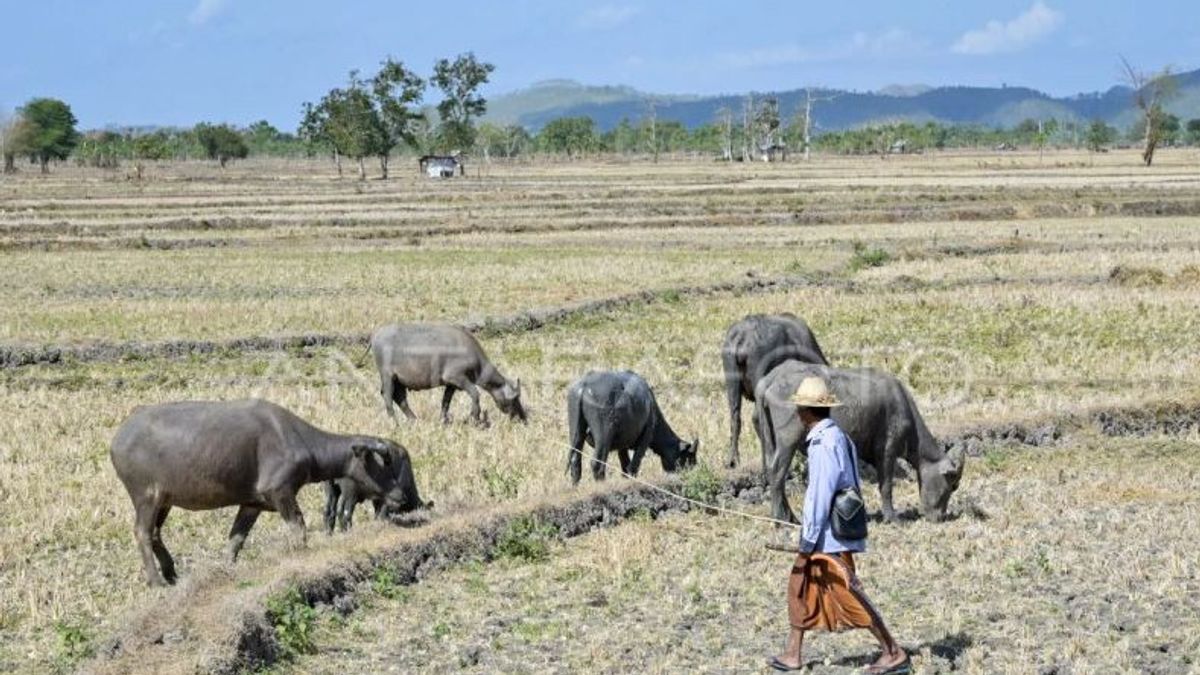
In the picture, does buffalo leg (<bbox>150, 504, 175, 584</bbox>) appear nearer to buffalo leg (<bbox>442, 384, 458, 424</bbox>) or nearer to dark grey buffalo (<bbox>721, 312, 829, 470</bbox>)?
dark grey buffalo (<bbox>721, 312, 829, 470</bbox>)

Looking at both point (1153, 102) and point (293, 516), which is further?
point (1153, 102)

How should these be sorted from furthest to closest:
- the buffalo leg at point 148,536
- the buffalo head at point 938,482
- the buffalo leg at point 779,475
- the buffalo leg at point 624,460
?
the buffalo leg at point 624,460
the buffalo head at point 938,482
the buffalo leg at point 779,475
the buffalo leg at point 148,536

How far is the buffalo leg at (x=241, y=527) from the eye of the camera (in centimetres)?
1057

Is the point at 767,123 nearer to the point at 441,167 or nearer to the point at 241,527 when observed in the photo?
the point at 441,167

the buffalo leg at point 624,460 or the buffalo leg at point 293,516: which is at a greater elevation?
the buffalo leg at point 293,516

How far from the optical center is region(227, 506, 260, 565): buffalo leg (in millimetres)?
10570

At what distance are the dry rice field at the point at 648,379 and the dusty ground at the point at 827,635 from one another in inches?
1.2

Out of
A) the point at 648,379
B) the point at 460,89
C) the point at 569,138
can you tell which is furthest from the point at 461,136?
the point at 648,379

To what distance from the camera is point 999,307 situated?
23500 mm

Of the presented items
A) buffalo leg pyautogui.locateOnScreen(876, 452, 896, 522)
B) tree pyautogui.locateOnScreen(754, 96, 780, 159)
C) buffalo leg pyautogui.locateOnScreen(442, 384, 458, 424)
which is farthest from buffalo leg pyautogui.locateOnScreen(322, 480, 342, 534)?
tree pyautogui.locateOnScreen(754, 96, 780, 159)

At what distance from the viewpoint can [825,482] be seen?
804 centimetres

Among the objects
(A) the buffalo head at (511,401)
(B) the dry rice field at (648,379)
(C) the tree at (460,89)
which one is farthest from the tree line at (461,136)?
(A) the buffalo head at (511,401)

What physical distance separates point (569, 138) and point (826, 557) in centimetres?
13708

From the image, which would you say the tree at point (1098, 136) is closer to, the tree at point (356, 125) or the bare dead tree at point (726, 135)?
the bare dead tree at point (726, 135)
